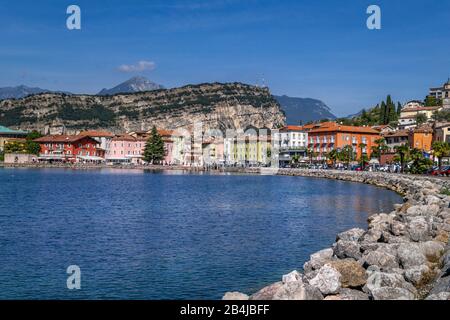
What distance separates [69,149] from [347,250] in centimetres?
13557

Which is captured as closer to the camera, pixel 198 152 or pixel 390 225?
pixel 390 225

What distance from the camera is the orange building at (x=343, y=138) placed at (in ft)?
432

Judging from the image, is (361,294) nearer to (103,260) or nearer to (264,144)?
(103,260)

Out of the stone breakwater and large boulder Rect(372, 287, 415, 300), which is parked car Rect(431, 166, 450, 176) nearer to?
the stone breakwater

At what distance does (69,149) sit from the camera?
488 ft

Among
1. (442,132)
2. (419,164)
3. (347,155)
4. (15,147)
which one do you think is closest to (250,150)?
(347,155)

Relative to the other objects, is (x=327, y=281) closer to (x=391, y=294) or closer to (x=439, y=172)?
(x=391, y=294)

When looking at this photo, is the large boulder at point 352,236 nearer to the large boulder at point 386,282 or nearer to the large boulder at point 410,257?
the large boulder at point 410,257

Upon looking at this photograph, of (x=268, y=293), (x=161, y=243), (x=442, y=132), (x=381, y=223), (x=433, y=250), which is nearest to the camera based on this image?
(x=268, y=293)

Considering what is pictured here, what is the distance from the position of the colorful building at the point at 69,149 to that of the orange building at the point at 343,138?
56.1 m
